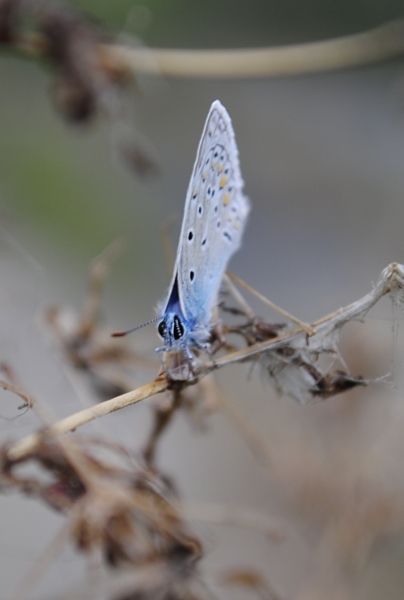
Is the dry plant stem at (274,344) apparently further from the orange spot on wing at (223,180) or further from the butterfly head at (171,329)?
the orange spot on wing at (223,180)

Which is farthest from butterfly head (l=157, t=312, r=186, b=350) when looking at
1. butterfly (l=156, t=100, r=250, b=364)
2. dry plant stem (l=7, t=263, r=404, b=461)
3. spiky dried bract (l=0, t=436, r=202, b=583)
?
spiky dried bract (l=0, t=436, r=202, b=583)

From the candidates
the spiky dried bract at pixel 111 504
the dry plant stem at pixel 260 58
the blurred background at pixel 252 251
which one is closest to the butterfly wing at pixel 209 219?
the blurred background at pixel 252 251

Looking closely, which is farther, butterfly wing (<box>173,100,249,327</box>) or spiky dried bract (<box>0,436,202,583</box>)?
spiky dried bract (<box>0,436,202,583</box>)

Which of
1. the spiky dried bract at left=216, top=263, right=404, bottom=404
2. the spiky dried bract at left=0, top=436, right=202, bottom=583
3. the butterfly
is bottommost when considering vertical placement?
the spiky dried bract at left=0, top=436, right=202, bottom=583

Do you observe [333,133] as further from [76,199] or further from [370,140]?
[76,199]

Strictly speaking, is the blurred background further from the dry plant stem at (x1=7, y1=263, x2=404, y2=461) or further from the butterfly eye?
the butterfly eye

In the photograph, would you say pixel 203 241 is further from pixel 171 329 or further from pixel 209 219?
pixel 171 329

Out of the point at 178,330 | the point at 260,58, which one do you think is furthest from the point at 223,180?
the point at 260,58
